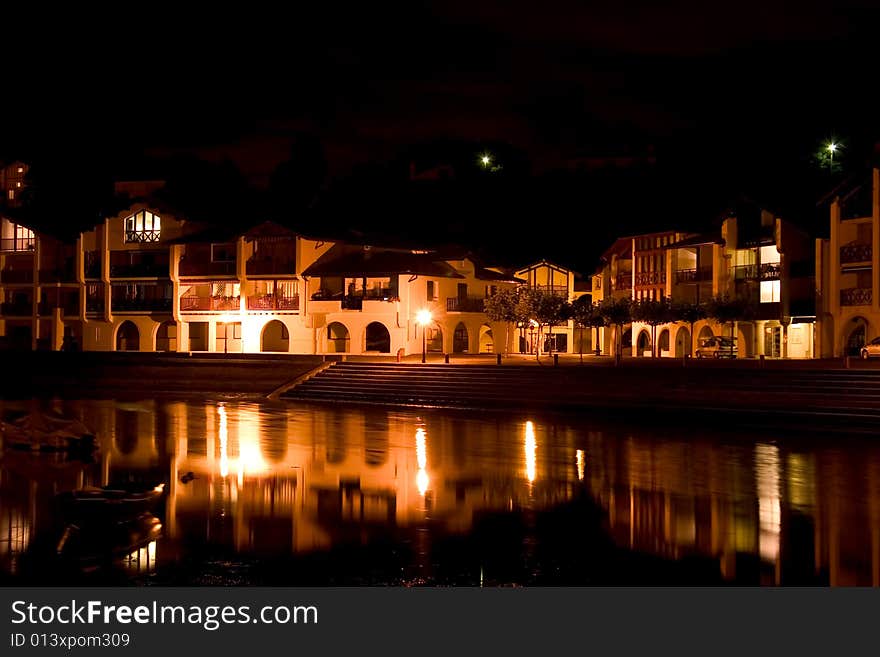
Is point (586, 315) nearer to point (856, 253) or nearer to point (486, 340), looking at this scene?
point (486, 340)

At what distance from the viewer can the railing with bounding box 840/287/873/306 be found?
4738 centimetres

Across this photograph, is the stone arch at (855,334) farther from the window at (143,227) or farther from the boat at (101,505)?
the boat at (101,505)

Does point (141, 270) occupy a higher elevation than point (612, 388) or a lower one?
higher

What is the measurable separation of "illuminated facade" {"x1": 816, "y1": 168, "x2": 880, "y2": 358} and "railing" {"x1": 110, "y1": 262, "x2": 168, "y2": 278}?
36.5 m

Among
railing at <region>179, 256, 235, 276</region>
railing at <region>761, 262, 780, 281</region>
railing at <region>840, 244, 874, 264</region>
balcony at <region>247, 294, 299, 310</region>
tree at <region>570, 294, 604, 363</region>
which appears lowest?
tree at <region>570, 294, 604, 363</region>

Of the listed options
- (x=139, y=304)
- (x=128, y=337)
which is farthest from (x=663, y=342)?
(x=128, y=337)

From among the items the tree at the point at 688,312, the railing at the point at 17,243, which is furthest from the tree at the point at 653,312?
the railing at the point at 17,243

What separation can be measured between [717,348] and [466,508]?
39749 mm

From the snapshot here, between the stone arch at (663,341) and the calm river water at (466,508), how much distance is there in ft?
102

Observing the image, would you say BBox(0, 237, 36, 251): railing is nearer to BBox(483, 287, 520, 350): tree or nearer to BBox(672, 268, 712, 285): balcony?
BBox(483, 287, 520, 350): tree

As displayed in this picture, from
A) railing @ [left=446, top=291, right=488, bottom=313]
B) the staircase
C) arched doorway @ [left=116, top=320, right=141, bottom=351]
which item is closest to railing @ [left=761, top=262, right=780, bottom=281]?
the staircase

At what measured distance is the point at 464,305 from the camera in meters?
59.0

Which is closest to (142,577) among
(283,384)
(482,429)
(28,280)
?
(482,429)

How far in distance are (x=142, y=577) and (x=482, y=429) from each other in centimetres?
1771
